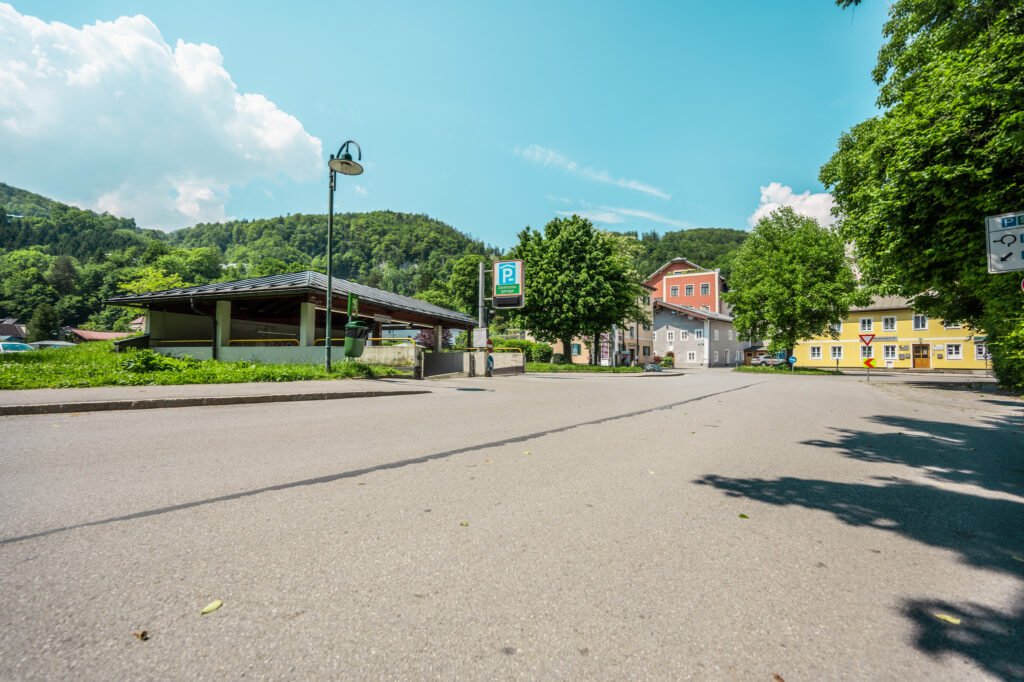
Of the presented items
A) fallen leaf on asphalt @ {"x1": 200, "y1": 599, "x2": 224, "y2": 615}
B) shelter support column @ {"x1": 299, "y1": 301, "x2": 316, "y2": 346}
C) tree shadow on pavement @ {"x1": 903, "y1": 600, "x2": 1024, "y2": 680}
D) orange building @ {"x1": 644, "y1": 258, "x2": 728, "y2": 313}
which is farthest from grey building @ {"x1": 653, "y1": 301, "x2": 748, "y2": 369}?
fallen leaf on asphalt @ {"x1": 200, "y1": 599, "x2": 224, "y2": 615}

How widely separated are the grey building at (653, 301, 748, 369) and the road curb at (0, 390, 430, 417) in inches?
2040

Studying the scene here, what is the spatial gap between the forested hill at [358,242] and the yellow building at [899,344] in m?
99.9

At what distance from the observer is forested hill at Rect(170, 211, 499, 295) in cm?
13962

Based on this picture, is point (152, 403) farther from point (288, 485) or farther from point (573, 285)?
point (573, 285)

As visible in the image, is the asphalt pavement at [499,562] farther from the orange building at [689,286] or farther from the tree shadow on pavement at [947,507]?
the orange building at [689,286]

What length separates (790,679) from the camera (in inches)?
71.7

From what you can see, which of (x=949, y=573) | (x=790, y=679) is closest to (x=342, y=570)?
(x=790, y=679)

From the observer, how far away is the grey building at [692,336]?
5709 cm

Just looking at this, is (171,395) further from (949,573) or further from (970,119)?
(970,119)

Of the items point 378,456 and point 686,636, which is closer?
point 686,636

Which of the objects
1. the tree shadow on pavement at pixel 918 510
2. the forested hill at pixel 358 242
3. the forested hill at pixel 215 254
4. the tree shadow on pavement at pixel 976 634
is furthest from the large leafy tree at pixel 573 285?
the forested hill at pixel 358 242

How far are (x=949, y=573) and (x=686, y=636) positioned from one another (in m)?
1.98

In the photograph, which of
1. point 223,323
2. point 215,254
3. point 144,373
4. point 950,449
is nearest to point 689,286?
point 223,323

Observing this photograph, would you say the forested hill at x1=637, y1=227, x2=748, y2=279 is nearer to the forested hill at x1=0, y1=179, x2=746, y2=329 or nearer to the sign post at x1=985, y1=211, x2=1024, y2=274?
the forested hill at x1=0, y1=179, x2=746, y2=329
